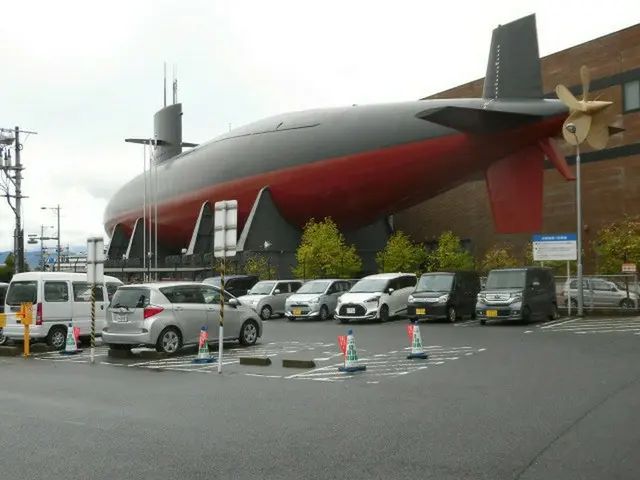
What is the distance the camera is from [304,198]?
44781 mm

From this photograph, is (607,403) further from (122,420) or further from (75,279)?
(75,279)

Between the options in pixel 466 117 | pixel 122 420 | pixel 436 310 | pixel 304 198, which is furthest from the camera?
pixel 304 198

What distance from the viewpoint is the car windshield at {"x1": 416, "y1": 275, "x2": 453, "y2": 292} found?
22.9m

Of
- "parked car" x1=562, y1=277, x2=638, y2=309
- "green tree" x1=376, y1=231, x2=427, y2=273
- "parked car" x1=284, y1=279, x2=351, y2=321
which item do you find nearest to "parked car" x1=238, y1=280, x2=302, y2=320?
"parked car" x1=284, y1=279, x2=351, y2=321

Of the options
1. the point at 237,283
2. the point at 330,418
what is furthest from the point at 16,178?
the point at 330,418

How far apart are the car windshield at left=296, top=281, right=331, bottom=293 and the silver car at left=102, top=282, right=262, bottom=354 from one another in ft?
36.5

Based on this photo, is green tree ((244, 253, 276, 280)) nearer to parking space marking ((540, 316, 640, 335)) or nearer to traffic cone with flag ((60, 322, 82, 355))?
parking space marking ((540, 316, 640, 335))

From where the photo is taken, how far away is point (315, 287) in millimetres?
26859

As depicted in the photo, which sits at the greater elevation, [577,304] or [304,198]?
[304,198]

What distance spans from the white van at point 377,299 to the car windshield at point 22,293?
410 inches

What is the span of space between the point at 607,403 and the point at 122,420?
5573mm

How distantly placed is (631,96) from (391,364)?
1298 inches

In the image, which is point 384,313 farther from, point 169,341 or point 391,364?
point 391,364

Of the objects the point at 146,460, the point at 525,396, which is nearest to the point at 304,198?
the point at 525,396
